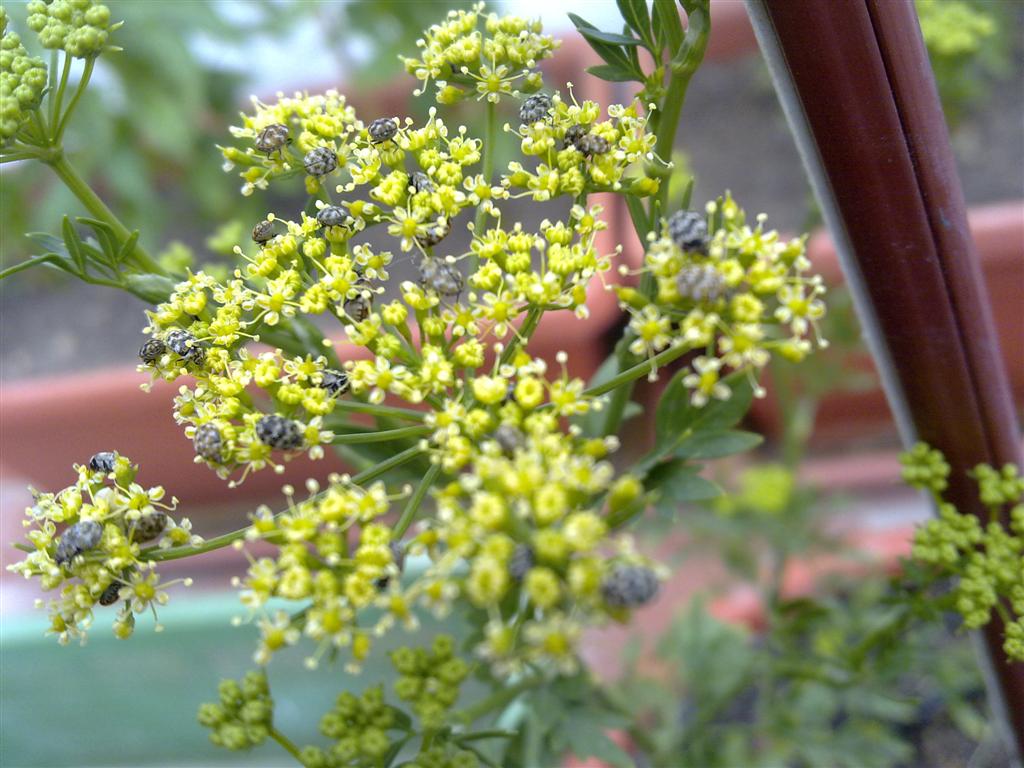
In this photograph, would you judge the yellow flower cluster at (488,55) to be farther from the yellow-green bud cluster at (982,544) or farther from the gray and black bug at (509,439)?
the yellow-green bud cluster at (982,544)

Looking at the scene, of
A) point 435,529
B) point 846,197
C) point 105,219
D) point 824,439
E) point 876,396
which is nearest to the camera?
point 435,529

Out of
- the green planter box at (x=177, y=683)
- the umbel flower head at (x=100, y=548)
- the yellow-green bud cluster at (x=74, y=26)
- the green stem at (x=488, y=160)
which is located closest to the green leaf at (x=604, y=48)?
the green stem at (x=488, y=160)

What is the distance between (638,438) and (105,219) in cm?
158

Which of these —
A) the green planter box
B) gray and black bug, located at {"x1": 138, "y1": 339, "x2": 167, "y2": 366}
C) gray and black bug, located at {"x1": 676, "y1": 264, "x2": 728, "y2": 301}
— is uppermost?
gray and black bug, located at {"x1": 138, "y1": 339, "x2": 167, "y2": 366}

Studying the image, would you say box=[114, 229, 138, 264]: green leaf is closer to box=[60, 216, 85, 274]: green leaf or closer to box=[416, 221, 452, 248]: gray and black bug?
box=[60, 216, 85, 274]: green leaf

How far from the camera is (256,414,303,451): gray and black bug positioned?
0.65 meters

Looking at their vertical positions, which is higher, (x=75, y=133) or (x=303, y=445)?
(x=75, y=133)

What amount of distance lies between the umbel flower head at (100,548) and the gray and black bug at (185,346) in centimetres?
11

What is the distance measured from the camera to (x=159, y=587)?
69 cm

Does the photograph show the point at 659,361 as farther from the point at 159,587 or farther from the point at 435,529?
the point at 159,587

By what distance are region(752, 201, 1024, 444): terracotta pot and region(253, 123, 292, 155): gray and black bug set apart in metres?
0.96

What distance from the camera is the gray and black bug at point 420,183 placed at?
2.39 ft

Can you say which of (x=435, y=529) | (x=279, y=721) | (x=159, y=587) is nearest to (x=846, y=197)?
(x=435, y=529)

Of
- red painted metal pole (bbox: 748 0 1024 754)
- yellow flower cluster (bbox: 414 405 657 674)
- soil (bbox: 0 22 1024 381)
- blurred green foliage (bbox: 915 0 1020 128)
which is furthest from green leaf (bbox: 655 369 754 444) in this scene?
soil (bbox: 0 22 1024 381)
